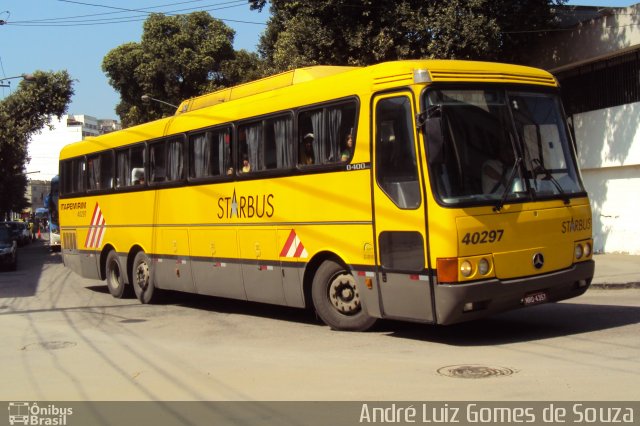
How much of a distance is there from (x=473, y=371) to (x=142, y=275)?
29.6 ft

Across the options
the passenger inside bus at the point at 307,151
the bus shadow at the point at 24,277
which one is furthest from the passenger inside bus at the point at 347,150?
the bus shadow at the point at 24,277

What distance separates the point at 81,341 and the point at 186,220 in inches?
127

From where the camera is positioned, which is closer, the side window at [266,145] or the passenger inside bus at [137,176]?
the side window at [266,145]

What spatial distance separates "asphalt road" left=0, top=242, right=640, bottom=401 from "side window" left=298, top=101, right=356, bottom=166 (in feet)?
7.93

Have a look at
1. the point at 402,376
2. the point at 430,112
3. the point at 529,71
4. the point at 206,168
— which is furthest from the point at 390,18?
the point at 402,376

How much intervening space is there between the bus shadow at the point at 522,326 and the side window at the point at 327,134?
8.26 feet

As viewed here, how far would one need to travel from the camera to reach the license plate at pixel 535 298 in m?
8.26

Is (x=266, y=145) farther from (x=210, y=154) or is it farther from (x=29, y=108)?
(x=29, y=108)

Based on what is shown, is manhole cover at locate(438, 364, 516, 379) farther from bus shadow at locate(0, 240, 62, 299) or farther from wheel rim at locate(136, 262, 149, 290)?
bus shadow at locate(0, 240, 62, 299)

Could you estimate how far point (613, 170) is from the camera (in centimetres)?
1898

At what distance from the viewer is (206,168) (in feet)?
39.3

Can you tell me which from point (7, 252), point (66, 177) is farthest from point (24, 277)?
point (66, 177)

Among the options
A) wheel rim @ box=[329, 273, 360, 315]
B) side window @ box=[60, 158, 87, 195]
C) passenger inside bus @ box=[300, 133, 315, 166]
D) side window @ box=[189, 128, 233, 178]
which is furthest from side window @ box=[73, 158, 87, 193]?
wheel rim @ box=[329, 273, 360, 315]

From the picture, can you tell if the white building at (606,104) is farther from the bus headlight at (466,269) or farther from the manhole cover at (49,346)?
the manhole cover at (49,346)
